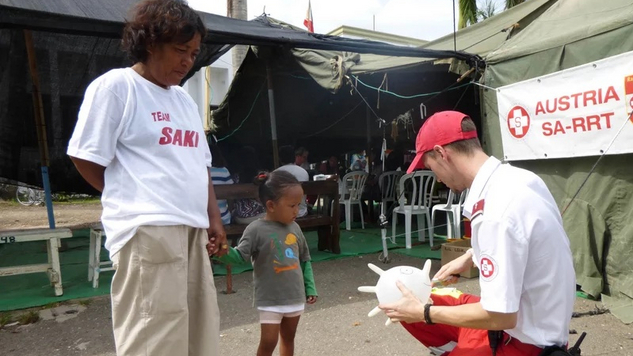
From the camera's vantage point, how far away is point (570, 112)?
4.52 metres

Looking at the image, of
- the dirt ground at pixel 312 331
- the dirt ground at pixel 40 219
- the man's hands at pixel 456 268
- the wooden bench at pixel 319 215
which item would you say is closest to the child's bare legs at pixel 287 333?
the dirt ground at pixel 312 331

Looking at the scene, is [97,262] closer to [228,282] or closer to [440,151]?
[228,282]

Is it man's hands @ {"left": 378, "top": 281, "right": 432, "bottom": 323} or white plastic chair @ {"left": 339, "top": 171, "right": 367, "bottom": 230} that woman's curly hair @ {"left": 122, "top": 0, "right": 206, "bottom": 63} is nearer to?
man's hands @ {"left": 378, "top": 281, "right": 432, "bottom": 323}

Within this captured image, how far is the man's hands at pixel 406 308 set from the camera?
6.24 feet

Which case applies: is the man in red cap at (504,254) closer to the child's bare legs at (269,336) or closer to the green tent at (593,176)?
the child's bare legs at (269,336)

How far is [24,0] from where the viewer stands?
4.46 metres

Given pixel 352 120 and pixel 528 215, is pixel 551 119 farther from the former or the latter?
pixel 352 120

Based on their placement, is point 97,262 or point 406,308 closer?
point 406,308

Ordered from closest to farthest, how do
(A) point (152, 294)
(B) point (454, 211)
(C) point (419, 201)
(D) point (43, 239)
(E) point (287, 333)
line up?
1. (A) point (152, 294)
2. (E) point (287, 333)
3. (D) point (43, 239)
4. (B) point (454, 211)
5. (C) point (419, 201)

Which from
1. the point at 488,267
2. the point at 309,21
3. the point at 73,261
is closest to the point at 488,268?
the point at 488,267

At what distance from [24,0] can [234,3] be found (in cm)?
866

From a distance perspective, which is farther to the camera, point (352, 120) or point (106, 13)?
point (352, 120)

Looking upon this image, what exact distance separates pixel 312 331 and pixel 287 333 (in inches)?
40.8

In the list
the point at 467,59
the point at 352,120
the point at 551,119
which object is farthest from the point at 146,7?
the point at 352,120
